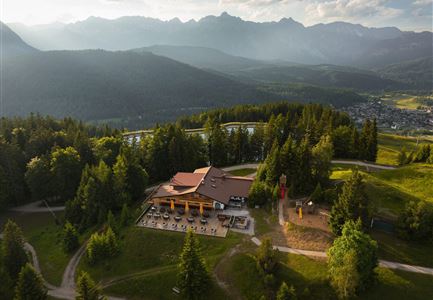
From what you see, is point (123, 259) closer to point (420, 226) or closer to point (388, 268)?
point (388, 268)

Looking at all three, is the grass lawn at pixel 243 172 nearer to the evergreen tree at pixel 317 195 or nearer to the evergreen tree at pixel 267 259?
the evergreen tree at pixel 317 195

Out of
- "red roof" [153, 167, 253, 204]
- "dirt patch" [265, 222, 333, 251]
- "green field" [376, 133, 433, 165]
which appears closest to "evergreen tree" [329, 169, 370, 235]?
"dirt patch" [265, 222, 333, 251]

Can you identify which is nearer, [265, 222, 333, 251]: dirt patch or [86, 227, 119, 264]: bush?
[265, 222, 333, 251]: dirt patch

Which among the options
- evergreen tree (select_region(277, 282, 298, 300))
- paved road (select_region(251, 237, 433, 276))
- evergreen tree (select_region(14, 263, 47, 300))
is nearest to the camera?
evergreen tree (select_region(277, 282, 298, 300))

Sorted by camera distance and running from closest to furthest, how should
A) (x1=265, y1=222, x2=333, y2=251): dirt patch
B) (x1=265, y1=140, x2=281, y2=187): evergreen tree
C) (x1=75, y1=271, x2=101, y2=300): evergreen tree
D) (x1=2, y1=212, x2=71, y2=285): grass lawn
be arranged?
(x1=75, y1=271, x2=101, y2=300): evergreen tree, (x1=265, y1=222, x2=333, y2=251): dirt patch, (x1=2, y1=212, x2=71, y2=285): grass lawn, (x1=265, y1=140, x2=281, y2=187): evergreen tree

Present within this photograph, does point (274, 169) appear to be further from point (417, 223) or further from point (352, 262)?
point (352, 262)

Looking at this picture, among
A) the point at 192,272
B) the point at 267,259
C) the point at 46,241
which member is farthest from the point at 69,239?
the point at 267,259

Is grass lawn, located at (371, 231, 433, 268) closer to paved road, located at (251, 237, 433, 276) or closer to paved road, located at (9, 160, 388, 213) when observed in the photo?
paved road, located at (251, 237, 433, 276)
